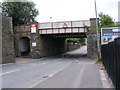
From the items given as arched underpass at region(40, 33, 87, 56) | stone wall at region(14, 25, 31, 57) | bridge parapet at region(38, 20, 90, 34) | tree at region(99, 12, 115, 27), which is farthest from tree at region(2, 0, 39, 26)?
tree at region(99, 12, 115, 27)

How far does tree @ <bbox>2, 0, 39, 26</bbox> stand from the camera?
6675cm

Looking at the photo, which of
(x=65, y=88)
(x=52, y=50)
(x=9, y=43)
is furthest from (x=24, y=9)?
(x=65, y=88)

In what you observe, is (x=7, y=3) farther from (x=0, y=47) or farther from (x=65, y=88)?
(x=65, y=88)

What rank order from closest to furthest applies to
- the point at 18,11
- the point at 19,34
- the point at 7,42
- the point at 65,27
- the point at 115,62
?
the point at 115,62 < the point at 7,42 < the point at 65,27 < the point at 19,34 < the point at 18,11

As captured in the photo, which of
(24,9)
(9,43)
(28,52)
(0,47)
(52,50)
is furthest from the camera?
(24,9)

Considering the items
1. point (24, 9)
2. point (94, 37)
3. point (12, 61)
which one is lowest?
point (12, 61)

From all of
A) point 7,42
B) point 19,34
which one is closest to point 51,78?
point 7,42

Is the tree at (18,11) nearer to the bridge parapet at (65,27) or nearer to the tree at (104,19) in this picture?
the bridge parapet at (65,27)

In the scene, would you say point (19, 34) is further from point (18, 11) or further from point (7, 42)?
point (7, 42)

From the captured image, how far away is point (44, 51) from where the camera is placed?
58250mm

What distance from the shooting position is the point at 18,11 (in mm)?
67125

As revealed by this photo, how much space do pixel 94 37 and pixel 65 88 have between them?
4036cm

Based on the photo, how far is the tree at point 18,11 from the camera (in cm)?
6675

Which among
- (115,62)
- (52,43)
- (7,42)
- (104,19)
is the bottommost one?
(115,62)
